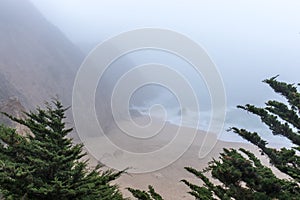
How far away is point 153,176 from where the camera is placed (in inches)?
984

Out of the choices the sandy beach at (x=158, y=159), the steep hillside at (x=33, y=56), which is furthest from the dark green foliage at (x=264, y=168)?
the steep hillside at (x=33, y=56)

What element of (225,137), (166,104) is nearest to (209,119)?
(225,137)

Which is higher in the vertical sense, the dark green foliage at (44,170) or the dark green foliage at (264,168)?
the dark green foliage at (44,170)

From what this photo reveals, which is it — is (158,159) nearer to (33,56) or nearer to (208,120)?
(208,120)

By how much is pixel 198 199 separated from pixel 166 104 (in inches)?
2345

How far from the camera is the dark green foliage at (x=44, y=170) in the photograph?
211 inches

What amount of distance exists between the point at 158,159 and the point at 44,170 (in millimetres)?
24141

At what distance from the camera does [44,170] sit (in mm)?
5750

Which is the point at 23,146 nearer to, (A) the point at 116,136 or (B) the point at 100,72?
(A) the point at 116,136

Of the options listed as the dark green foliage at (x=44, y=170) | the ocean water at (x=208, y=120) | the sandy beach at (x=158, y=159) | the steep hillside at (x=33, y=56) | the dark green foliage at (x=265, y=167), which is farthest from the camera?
the ocean water at (x=208, y=120)

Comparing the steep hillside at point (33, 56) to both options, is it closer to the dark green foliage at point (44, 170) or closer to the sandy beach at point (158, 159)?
the sandy beach at point (158, 159)

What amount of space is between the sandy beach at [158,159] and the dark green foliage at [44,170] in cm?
1000

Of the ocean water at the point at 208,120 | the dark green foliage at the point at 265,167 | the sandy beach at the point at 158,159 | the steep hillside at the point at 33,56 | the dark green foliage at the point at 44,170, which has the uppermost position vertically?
the steep hillside at the point at 33,56

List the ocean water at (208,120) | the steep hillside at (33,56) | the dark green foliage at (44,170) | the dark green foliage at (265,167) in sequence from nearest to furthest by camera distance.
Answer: the dark green foliage at (265,167) < the dark green foliage at (44,170) < the steep hillside at (33,56) < the ocean water at (208,120)
